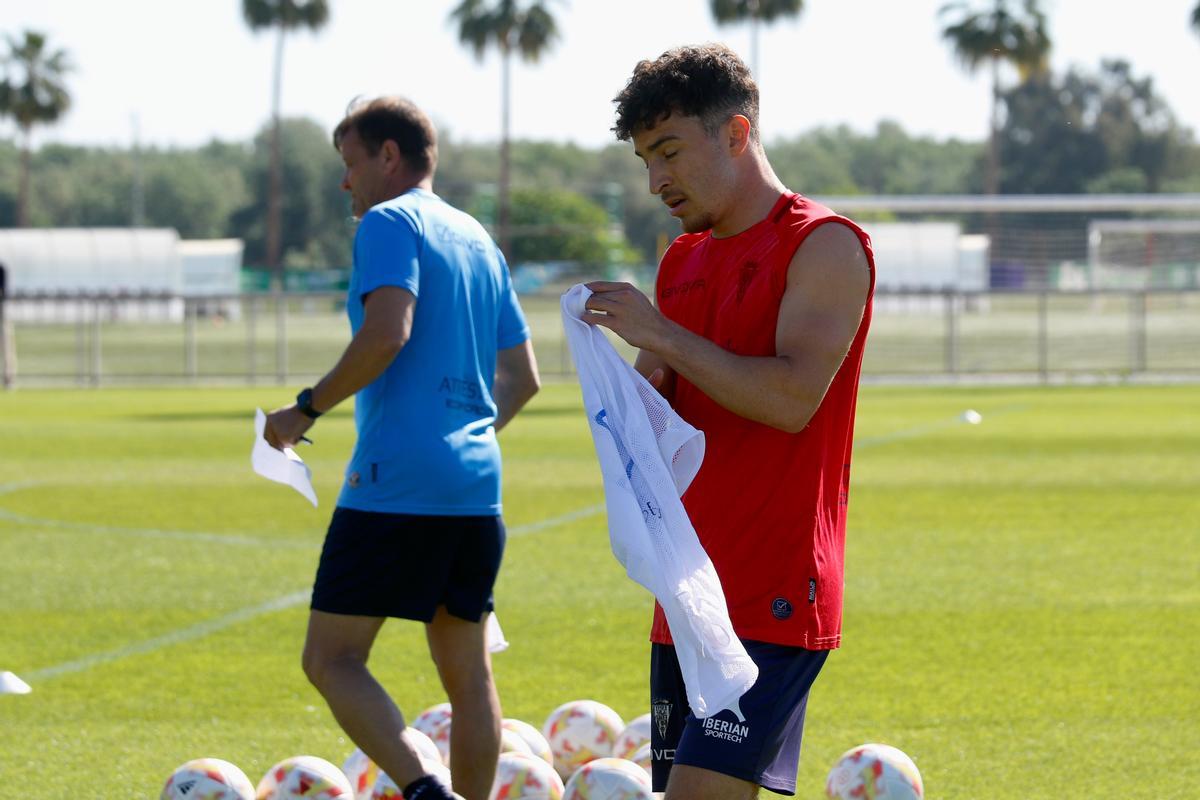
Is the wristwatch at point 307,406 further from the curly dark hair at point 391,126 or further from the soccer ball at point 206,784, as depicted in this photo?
the soccer ball at point 206,784

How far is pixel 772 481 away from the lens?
11.8 ft

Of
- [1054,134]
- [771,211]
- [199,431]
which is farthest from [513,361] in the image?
[1054,134]

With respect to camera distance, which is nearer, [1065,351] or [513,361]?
[513,361]

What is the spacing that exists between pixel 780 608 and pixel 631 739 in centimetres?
220

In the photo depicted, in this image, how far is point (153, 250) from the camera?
221ft

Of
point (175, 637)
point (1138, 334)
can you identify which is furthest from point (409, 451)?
point (1138, 334)

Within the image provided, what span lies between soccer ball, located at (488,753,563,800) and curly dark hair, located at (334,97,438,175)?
1.85 metres

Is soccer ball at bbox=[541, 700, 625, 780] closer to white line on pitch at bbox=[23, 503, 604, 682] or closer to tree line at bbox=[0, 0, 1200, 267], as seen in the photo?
white line on pitch at bbox=[23, 503, 604, 682]

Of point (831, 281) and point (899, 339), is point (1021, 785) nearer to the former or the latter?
point (831, 281)

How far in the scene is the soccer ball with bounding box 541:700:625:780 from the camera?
5.78m

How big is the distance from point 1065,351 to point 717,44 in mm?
38608

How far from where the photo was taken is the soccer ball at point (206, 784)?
16.9ft

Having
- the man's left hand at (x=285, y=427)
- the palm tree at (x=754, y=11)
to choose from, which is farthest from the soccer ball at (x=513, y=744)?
the palm tree at (x=754, y=11)

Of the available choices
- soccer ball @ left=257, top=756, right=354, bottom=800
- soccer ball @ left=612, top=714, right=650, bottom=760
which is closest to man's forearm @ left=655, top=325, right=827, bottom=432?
soccer ball @ left=257, top=756, right=354, bottom=800
